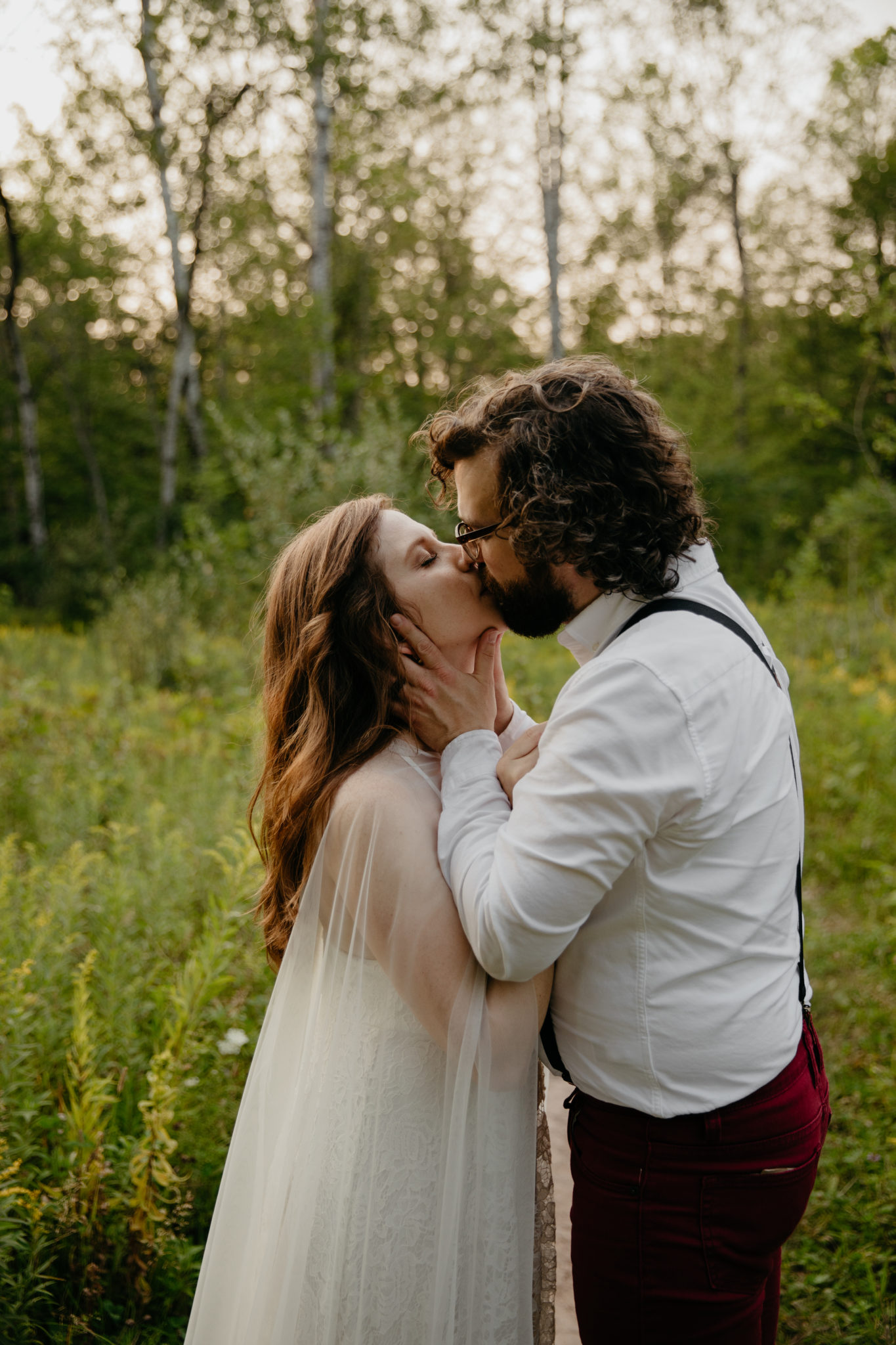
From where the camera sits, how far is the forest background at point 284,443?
9.56 ft

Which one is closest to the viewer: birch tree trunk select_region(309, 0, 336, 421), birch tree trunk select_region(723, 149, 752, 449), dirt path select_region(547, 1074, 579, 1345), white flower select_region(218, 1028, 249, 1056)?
dirt path select_region(547, 1074, 579, 1345)

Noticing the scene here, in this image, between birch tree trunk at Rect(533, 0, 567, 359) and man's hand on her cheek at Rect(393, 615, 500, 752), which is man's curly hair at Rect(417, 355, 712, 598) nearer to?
man's hand on her cheek at Rect(393, 615, 500, 752)

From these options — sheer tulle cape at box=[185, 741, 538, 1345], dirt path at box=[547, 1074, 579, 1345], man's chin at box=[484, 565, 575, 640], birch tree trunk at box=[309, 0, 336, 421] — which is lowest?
dirt path at box=[547, 1074, 579, 1345]

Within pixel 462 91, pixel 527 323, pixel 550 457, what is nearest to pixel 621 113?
pixel 462 91

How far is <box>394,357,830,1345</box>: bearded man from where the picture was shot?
4.90ft

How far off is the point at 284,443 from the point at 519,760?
875 cm

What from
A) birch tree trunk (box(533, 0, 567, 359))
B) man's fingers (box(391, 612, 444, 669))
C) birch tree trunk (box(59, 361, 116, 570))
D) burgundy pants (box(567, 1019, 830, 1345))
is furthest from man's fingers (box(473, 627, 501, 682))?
birch tree trunk (box(59, 361, 116, 570))

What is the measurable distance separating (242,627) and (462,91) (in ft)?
33.2

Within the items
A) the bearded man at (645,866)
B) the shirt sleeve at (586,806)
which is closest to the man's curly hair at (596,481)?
the bearded man at (645,866)

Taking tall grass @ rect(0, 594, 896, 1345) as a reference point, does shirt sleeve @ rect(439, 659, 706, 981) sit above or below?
above

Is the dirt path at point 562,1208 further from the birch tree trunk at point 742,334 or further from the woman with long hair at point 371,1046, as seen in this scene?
the birch tree trunk at point 742,334

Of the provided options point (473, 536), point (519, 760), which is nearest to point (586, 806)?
point (519, 760)

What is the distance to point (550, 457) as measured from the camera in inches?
69.0

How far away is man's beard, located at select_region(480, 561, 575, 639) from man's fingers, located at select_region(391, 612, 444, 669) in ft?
0.58
